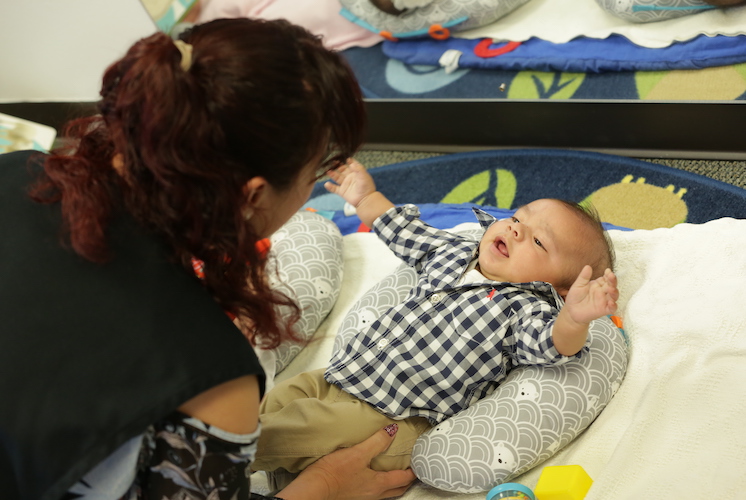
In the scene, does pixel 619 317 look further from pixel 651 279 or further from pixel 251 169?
pixel 251 169

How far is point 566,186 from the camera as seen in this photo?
70.1 inches

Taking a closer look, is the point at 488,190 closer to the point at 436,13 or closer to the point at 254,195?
the point at 436,13

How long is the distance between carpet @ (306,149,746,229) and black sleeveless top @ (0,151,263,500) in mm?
1119

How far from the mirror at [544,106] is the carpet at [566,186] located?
2.4 inches

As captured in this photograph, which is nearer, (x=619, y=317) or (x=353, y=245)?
(x=619, y=317)

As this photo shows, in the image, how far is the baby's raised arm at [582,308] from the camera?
91 centimetres

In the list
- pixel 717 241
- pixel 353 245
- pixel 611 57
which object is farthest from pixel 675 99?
pixel 353 245

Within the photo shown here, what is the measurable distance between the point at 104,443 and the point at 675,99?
4.97ft

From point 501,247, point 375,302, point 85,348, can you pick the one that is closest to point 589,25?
point 501,247

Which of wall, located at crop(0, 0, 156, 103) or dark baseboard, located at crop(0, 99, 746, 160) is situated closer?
dark baseboard, located at crop(0, 99, 746, 160)

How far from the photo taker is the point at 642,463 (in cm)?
97

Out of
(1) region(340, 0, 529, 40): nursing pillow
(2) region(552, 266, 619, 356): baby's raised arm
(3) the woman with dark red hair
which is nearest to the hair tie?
(3) the woman with dark red hair

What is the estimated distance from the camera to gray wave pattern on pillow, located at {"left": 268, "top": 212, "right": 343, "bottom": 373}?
1.39 metres

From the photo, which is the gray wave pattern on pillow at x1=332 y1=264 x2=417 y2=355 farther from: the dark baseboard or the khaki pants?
the dark baseboard
